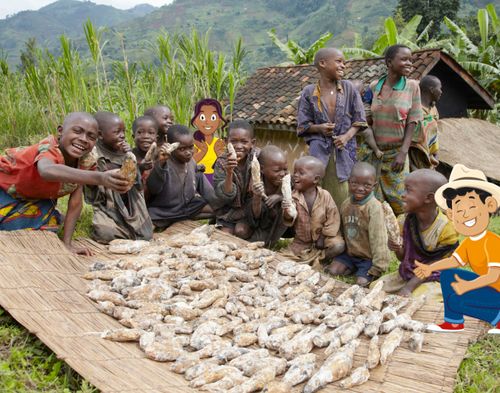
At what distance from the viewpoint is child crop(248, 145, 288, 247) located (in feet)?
14.6

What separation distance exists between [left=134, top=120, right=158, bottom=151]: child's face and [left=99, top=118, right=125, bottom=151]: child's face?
7.0 inches

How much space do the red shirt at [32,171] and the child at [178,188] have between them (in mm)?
1022

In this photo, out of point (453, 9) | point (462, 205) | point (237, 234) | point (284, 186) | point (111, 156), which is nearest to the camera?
point (462, 205)

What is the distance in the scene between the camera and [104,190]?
449 cm

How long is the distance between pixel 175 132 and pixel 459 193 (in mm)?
2921

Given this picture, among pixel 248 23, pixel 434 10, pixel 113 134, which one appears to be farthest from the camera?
pixel 248 23

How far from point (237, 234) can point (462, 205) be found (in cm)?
256

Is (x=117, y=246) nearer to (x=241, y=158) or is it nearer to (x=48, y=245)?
(x=48, y=245)

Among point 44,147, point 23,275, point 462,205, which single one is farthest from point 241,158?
point 462,205

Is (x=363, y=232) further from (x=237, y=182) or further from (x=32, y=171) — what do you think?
(x=32, y=171)

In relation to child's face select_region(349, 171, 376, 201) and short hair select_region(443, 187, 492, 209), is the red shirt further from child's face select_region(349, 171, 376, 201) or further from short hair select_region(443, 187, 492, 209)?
short hair select_region(443, 187, 492, 209)

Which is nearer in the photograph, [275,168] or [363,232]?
[363,232]

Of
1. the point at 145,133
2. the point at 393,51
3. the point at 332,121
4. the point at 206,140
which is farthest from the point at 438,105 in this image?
the point at 145,133

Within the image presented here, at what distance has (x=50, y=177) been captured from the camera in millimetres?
3412
